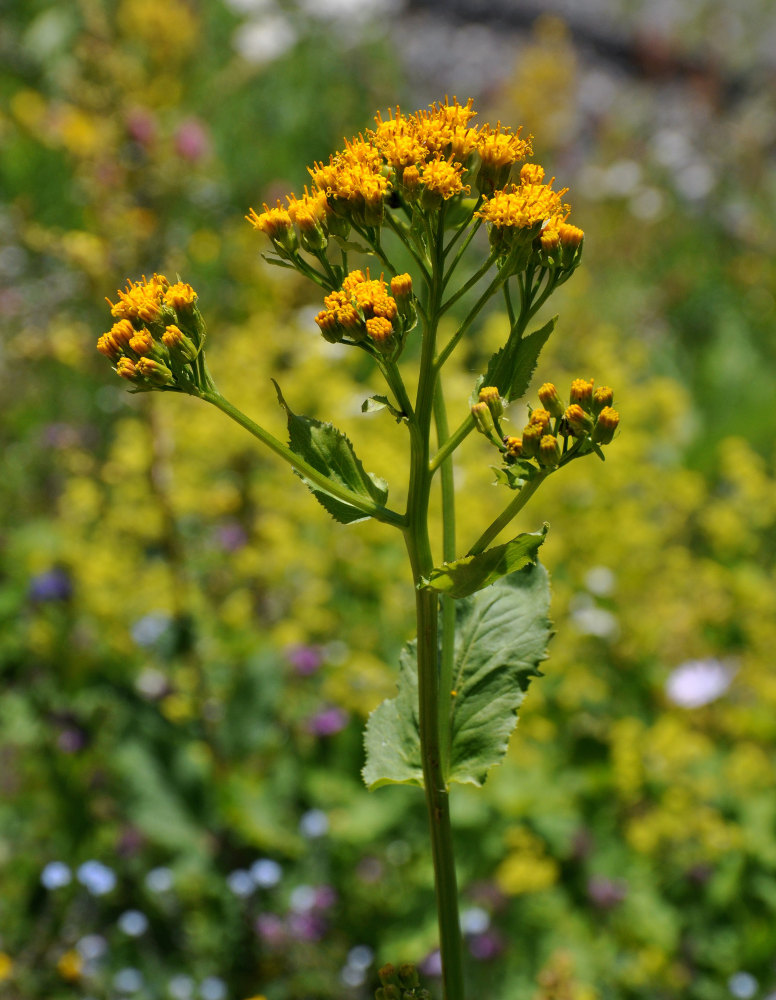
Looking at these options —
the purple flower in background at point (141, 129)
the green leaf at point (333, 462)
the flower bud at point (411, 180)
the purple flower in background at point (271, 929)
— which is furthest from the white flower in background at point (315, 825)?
the purple flower in background at point (141, 129)

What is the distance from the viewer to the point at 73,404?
15.9 feet

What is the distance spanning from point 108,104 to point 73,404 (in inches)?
92.1

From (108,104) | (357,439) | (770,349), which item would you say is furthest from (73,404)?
(770,349)

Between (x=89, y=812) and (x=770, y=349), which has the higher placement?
(x=770, y=349)

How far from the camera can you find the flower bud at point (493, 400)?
958 millimetres

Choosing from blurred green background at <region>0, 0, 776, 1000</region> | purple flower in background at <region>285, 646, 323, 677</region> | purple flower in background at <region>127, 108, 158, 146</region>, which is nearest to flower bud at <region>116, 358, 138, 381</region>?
blurred green background at <region>0, 0, 776, 1000</region>

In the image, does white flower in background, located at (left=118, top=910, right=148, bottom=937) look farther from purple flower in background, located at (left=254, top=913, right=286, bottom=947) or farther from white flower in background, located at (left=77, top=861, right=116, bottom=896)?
purple flower in background, located at (left=254, top=913, right=286, bottom=947)

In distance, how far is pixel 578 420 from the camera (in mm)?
960

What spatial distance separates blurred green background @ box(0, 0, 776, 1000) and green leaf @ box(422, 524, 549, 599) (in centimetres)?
84

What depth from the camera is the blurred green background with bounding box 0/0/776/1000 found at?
2.44 m

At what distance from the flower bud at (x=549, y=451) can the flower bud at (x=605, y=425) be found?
6 centimetres

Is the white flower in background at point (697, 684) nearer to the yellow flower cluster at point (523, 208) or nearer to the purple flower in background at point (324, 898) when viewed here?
the purple flower in background at point (324, 898)

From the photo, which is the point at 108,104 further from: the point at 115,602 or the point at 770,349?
the point at 770,349

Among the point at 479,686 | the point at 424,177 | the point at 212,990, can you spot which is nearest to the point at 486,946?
the point at 212,990
